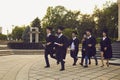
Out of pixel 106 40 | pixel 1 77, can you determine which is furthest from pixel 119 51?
pixel 1 77

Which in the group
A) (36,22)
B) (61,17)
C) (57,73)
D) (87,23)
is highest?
(61,17)

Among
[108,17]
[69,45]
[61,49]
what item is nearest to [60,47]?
[61,49]

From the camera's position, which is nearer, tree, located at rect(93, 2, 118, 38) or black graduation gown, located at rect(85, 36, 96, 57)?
black graduation gown, located at rect(85, 36, 96, 57)

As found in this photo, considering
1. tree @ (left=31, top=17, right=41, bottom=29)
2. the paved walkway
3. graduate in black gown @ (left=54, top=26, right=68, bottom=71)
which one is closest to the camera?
the paved walkway

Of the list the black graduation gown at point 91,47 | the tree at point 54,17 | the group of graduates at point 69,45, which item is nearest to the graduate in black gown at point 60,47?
the group of graduates at point 69,45

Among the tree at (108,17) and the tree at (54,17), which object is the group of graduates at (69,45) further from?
the tree at (54,17)

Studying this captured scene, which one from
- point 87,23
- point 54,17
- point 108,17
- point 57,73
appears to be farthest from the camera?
point 54,17

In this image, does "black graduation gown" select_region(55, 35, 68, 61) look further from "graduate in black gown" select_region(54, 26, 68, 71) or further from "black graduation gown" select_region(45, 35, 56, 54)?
"black graduation gown" select_region(45, 35, 56, 54)

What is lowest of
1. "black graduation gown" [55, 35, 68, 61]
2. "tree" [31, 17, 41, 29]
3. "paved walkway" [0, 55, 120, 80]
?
"paved walkway" [0, 55, 120, 80]

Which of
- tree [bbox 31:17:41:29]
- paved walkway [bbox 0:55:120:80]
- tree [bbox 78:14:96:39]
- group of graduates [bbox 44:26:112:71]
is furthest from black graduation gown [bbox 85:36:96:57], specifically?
tree [bbox 31:17:41:29]

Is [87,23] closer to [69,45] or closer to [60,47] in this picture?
[69,45]

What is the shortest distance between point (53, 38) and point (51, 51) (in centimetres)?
53

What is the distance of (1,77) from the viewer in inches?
400

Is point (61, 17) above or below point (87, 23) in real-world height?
above
